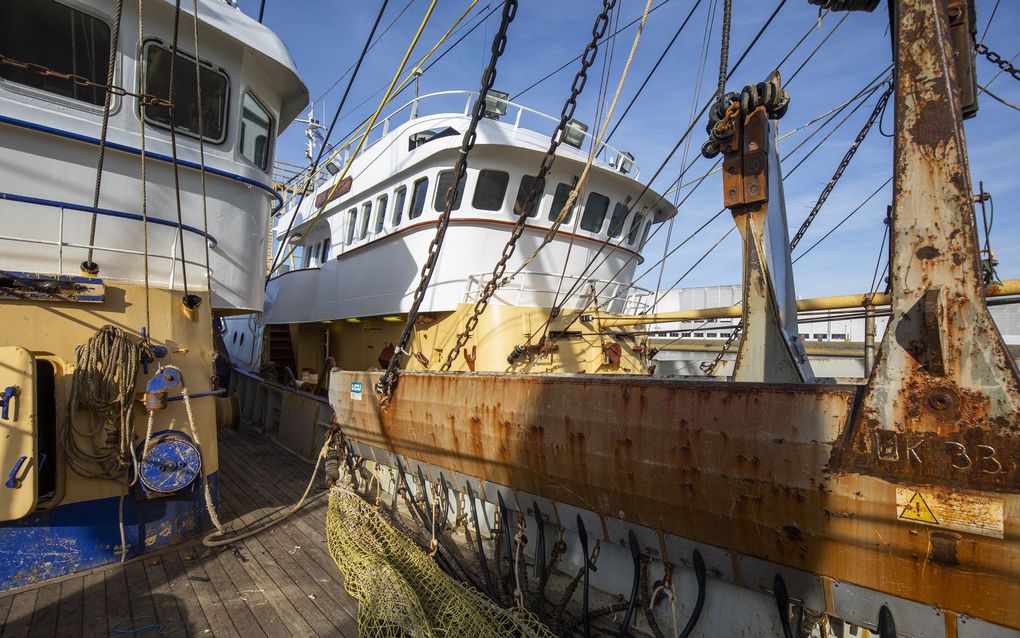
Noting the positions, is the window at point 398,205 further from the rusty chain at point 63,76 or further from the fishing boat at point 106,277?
the rusty chain at point 63,76

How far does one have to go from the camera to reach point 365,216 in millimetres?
9812

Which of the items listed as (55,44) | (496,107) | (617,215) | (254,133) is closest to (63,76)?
(55,44)

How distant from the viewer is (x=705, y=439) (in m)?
2.52

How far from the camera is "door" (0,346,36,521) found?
3.62 metres

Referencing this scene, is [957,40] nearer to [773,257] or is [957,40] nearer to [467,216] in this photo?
[773,257]

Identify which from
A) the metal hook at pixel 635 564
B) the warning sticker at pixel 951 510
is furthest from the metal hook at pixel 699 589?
the warning sticker at pixel 951 510

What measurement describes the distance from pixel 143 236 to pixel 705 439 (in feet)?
16.6

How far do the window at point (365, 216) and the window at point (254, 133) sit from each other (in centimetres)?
351

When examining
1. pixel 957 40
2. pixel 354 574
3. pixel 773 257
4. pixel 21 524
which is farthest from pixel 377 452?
pixel 957 40

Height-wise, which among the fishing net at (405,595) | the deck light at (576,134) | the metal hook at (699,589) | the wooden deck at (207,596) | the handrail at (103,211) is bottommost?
the wooden deck at (207,596)

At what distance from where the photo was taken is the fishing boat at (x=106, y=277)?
4.05 meters

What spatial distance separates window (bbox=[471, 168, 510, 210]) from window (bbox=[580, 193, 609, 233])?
1.47m

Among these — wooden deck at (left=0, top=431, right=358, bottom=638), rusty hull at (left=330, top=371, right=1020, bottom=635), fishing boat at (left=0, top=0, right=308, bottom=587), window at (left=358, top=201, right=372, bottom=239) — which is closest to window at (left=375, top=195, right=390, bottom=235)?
window at (left=358, top=201, right=372, bottom=239)

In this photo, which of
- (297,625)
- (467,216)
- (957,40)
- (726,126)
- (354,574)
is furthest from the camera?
(467,216)
